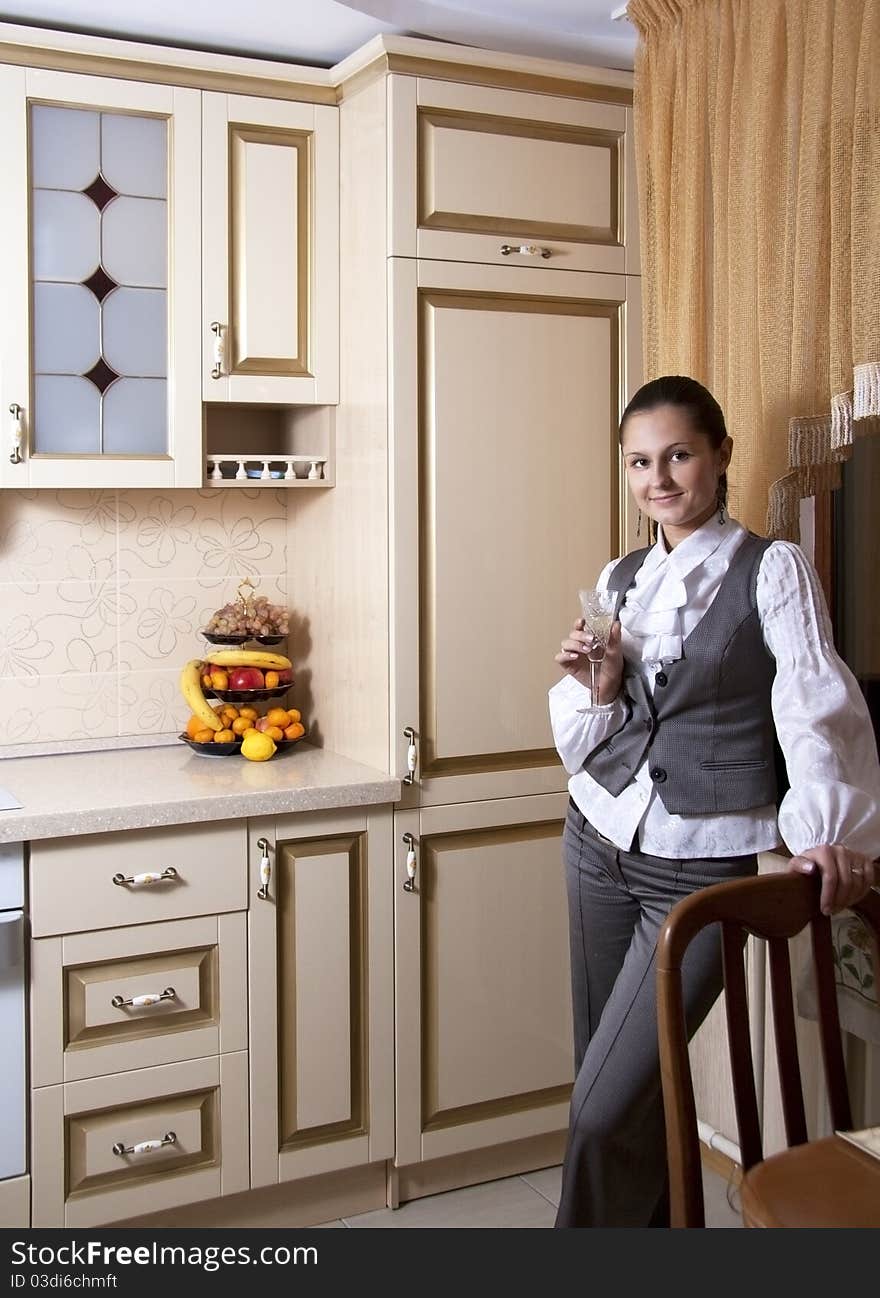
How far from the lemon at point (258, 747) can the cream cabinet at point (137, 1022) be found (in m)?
0.34

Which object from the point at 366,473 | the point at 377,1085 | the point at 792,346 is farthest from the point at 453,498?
the point at 377,1085

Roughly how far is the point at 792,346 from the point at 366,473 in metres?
0.97

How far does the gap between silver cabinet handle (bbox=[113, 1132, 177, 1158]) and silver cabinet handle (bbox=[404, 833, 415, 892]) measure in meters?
0.66

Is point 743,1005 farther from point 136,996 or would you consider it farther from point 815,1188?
point 136,996

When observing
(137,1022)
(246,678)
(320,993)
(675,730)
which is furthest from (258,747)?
(675,730)

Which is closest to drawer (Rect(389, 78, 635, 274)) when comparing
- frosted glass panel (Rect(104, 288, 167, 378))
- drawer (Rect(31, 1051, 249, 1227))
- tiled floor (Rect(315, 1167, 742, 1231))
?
frosted glass panel (Rect(104, 288, 167, 378))

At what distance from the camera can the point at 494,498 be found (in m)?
2.81

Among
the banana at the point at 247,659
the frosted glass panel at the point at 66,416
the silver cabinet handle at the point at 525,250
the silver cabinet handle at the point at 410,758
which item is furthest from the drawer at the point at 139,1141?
the silver cabinet handle at the point at 525,250

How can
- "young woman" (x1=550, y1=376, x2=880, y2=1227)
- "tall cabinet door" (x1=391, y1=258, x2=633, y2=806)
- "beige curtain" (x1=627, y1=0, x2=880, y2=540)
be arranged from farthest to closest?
1. "tall cabinet door" (x1=391, y1=258, x2=633, y2=806)
2. "beige curtain" (x1=627, y1=0, x2=880, y2=540)
3. "young woman" (x1=550, y1=376, x2=880, y2=1227)

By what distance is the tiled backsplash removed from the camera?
9.95 ft

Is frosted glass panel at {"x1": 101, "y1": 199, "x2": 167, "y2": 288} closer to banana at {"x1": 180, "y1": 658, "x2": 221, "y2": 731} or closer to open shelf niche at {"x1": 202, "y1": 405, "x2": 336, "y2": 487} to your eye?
open shelf niche at {"x1": 202, "y1": 405, "x2": 336, "y2": 487}

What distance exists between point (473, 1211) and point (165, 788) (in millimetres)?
1115

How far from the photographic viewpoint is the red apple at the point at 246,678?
3033mm

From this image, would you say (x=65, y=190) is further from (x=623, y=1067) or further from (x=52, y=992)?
(x=623, y=1067)
